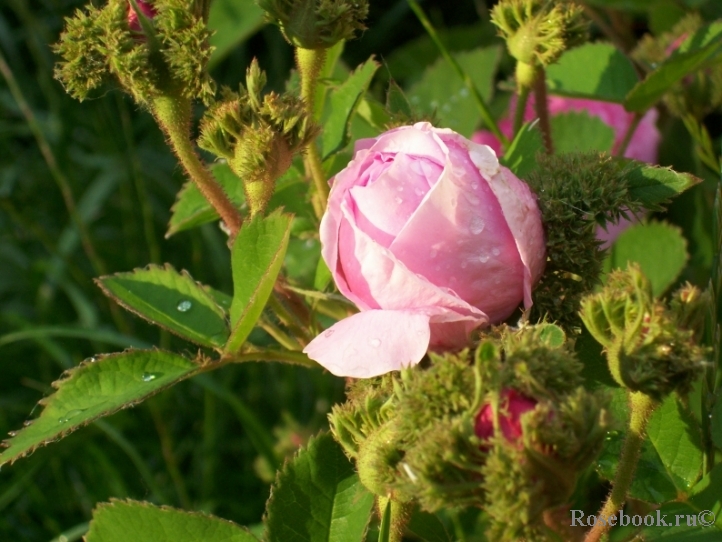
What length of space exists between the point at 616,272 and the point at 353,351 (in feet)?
0.68

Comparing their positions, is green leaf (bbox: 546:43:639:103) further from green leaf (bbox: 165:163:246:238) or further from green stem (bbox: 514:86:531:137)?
Result: green leaf (bbox: 165:163:246:238)

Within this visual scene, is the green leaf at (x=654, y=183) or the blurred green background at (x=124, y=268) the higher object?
the green leaf at (x=654, y=183)

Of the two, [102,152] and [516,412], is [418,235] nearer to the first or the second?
[516,412]

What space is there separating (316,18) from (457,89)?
0.67 meters

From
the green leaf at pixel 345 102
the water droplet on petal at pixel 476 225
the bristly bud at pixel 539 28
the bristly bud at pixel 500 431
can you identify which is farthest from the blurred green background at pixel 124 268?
the bristly bud at pixel 500 431

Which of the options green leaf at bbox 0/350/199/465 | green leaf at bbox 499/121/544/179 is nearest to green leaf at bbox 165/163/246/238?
green leaf at bbox 0/350/199/465

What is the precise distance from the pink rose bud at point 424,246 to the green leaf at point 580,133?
53cm

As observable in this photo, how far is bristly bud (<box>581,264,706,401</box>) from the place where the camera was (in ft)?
1.94

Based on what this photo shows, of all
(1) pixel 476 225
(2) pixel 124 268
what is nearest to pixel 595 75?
(1) pixel 476 225

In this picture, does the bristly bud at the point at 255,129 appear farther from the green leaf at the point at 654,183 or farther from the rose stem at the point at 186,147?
the green leaf at the point at 654,183

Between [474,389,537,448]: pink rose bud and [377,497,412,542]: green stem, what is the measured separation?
15 centimetres

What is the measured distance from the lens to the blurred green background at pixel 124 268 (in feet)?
4.90

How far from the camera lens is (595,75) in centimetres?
122

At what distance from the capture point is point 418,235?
69 centimetres
